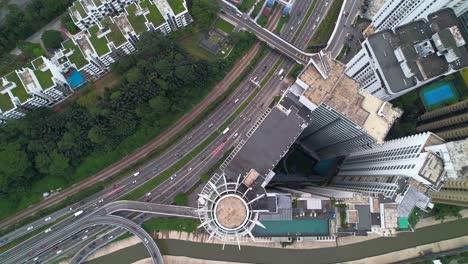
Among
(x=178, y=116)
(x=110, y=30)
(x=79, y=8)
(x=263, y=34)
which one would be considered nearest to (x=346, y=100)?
(x=263, y=34)

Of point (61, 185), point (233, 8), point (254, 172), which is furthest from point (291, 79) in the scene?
point (61, 185)

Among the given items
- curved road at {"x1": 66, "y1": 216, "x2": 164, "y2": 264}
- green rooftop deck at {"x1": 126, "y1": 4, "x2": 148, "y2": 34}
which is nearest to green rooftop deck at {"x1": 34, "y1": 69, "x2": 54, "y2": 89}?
green rooftop deck at {"x1": 126, "y1": 4, "x2": 148, "y2": 34}

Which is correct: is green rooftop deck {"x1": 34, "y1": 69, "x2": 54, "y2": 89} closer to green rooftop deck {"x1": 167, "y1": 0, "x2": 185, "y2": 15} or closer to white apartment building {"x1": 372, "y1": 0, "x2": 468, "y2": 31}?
green rooftop deck {"x1": 167, "y1": 0, "x2": 185, "y2": 15}

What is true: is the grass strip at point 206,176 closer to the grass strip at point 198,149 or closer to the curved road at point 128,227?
the grass strip at point 198,149

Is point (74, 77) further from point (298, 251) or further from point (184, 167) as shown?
point (298, 251)

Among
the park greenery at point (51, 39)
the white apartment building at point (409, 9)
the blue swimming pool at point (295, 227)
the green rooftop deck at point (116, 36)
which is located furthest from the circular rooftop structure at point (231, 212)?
the park greenery at point (51, 39)

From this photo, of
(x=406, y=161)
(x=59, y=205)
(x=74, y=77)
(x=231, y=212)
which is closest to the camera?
(x=231, y=212)
